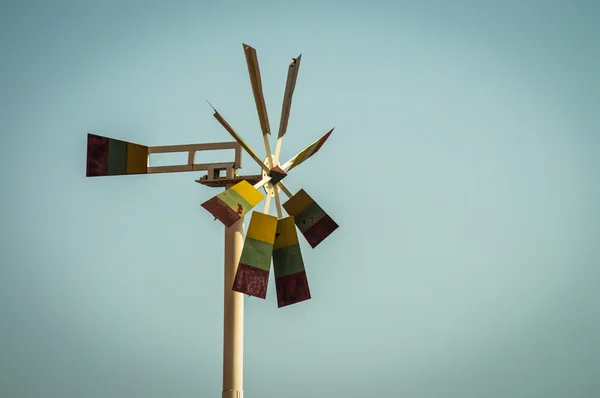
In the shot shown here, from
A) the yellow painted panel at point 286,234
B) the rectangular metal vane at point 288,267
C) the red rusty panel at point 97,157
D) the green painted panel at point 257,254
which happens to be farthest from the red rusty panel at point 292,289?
the red rusty panel at point 97,157

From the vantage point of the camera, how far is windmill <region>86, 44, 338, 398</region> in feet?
33.9

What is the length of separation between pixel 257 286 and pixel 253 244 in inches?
20.7

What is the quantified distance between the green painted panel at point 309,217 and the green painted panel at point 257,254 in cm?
121

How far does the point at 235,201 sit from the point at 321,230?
1.78 metres

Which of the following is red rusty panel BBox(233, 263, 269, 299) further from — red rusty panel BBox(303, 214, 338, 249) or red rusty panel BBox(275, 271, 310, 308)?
red rusty panel BBox(303, 214, 338, 249)

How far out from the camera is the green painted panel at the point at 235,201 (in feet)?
33.6

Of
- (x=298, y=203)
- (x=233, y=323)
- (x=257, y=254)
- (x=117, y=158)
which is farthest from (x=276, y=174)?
(x=117, y=158)

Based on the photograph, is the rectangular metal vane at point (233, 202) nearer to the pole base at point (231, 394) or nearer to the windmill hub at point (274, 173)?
the windmill hub at point (274, 173)

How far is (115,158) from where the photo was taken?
11.6 m

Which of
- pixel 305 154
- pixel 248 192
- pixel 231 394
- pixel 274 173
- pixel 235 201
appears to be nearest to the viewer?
pixel 235 201

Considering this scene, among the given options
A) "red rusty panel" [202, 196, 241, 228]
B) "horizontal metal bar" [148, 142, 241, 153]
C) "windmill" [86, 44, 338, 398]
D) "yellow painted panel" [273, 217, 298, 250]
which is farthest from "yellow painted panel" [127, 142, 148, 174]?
"yellow painted panel" [273, 217, 298, 250]

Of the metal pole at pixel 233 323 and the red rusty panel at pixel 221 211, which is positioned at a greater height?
the red rusty panel at pixel 221 211

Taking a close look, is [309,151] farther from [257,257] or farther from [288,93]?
[257,257]

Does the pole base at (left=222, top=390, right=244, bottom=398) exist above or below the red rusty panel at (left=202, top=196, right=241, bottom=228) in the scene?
below
